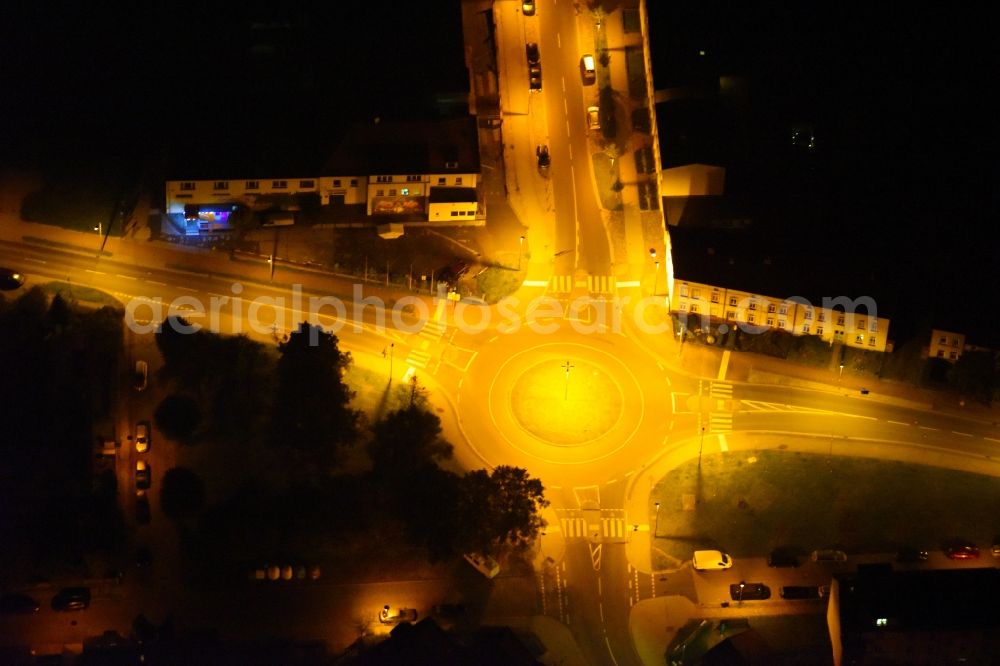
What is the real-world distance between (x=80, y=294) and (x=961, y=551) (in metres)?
61.2

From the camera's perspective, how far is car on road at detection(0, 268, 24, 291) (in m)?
81.4

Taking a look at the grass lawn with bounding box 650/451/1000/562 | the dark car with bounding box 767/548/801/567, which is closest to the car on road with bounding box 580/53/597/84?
the grass lawn with bounding box 650/451/1000/562

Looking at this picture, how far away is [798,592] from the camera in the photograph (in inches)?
2896

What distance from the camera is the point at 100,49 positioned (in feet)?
295

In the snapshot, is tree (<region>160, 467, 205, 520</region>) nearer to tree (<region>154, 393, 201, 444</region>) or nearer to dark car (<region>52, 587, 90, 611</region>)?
tree (<region>154, 393, 201, 444</region>)

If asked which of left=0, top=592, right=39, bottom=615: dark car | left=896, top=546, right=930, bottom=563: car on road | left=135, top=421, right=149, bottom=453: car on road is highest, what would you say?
left=135, top=421, right=149, bottom=453: car on road

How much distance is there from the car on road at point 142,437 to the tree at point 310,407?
27.5 ft

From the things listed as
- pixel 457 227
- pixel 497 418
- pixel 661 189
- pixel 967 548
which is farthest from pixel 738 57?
pixel 967 548

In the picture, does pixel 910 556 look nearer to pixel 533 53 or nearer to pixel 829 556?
pixel 829 556

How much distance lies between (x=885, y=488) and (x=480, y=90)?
134ft

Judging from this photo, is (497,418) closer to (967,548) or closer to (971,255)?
(967,548)

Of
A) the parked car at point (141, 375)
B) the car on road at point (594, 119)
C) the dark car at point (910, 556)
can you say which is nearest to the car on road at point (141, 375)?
the parked car at point (141, 375)

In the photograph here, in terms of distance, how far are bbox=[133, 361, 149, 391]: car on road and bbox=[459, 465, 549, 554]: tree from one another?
74.6 ft

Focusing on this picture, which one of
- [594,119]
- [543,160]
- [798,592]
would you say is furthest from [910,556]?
[594,119]
